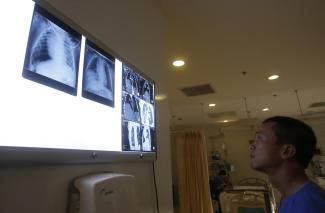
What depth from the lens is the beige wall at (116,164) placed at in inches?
20.5

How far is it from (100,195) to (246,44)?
7.16 feet

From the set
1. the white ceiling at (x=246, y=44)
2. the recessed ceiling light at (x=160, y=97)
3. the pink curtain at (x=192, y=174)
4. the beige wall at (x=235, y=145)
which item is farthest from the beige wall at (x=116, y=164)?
the beige wall at (x=235, y=145)

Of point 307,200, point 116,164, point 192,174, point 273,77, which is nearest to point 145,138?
point 116,164

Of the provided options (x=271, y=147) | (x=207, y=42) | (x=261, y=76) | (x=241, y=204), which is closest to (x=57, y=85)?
(x=271, y=147)

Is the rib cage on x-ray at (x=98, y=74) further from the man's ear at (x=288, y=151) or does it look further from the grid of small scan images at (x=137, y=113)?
the man's ear at (x=288, y=151)

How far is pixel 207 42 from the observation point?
2256mm

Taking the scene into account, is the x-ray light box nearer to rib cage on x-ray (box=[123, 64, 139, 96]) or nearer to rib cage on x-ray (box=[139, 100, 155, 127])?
rib cage on x-ray (box=[123, 64, 139, 96])

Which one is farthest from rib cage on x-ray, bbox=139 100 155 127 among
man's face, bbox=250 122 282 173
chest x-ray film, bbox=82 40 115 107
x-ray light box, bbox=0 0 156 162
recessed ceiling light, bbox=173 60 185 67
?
recessed ceiling light, bbox=173 60 185 67

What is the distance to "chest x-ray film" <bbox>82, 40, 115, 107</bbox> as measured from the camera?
0.75 metres

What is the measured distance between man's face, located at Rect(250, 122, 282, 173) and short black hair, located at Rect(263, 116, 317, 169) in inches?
1.2

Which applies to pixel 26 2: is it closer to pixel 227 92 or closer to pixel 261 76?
pixel 261 76

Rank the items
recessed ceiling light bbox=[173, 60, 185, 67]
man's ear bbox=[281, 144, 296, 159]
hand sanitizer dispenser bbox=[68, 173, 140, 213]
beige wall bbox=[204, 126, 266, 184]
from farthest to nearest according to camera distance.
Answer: beige wall bbox=[204, 126, 266, 184] → recessed ceiling light bbox=[173, 60, 185, 67] → man's ear bbox=[281, 144, 296, 159] → hand sanitizer dispenser bbox=[68, 173, 140, 213]

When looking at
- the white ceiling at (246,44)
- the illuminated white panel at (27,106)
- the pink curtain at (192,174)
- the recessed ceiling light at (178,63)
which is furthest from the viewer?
the pink curtain at (192,174)

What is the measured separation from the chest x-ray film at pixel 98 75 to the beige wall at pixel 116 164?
8 cm
